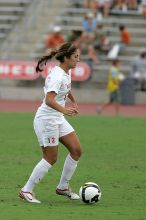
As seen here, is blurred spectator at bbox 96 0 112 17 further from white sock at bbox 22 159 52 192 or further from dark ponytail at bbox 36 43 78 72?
white sock at bbox 22 159 52 192

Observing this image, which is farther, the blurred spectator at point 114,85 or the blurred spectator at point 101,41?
the blurred spectator at point 101,41

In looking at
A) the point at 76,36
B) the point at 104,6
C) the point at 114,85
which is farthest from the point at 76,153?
the point at 104,6

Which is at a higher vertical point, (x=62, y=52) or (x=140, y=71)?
(x=62, y=52)

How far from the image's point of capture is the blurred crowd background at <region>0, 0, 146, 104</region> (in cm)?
3209

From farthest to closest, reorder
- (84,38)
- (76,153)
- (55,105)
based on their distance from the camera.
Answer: (84,38)
(76,153)
(55,105)

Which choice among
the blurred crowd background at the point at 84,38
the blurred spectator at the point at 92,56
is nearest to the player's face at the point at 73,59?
the blurred crowd background at the point at 84,38

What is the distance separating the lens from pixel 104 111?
28.7 metres

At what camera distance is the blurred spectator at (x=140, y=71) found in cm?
3169

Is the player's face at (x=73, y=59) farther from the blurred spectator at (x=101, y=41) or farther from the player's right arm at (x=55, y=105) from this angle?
the blurred spectator at (x=101, y=41)

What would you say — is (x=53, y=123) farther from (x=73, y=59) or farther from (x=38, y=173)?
(x=73, y=59)

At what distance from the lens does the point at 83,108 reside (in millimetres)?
29375

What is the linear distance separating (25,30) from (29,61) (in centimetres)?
366

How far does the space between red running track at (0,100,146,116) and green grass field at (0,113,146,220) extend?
332 cm

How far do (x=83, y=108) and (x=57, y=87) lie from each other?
1876 centimetres
